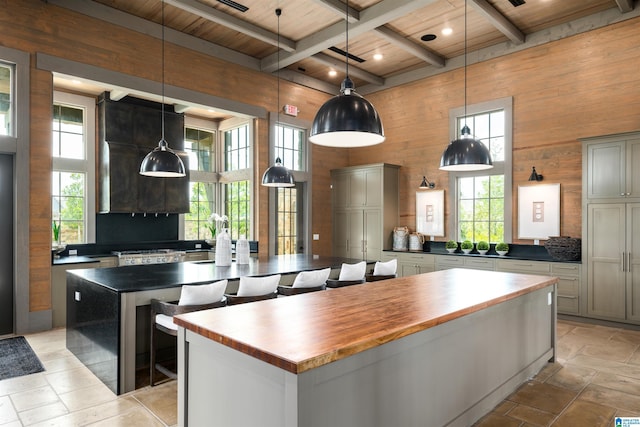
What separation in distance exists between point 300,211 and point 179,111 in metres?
2.96

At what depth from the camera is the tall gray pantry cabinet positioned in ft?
16.3

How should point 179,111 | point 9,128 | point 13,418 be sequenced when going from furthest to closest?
point 179,111 < point 9,128 < point 13,418

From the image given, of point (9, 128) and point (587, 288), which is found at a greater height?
point (9, 128)

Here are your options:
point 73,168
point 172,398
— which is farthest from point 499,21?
point 73,168

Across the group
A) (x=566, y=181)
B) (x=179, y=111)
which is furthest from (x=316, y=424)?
(x=179, y=111)

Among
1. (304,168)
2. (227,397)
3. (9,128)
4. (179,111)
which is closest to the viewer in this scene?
(227,397)

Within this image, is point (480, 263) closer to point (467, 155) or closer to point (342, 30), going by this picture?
point (467, 155)

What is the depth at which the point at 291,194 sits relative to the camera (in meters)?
7.99

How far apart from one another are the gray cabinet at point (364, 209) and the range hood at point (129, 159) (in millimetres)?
3215

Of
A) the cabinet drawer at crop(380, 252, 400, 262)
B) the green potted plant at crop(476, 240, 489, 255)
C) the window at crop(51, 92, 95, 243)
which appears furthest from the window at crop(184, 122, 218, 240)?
the green potted plant at crop(476, 240, 489, 255)

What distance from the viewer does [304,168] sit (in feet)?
26.7

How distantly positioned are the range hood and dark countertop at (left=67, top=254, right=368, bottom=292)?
263 centimetres

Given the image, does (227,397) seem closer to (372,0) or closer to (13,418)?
(13,418)

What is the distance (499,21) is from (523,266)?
137 inches
